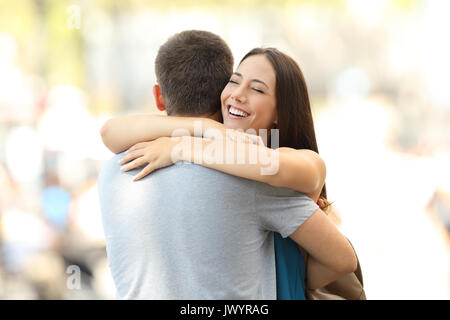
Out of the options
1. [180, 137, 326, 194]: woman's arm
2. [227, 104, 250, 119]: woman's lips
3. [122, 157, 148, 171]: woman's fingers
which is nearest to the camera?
[180, 137, 326, 194]: woman's arm

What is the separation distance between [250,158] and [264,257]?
0.26 meters

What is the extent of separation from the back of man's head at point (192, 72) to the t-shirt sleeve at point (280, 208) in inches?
11.2

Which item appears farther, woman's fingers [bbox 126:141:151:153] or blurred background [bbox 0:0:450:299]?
blurred background [bbox 0:0:450:299]

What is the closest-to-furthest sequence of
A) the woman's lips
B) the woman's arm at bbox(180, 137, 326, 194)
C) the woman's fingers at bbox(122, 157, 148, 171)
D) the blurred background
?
the woman's arm at bbox(180, 137, 326, 194) < the woman's fingers at bbox(122, 157, 148, 171) < the woman's lips < the blurred background

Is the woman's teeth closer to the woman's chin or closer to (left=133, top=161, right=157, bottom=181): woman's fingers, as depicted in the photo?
the woman's chin

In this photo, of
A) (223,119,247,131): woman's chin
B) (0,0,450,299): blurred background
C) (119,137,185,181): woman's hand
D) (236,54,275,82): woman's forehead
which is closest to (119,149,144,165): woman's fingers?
(119,137,185,181): woman's hand

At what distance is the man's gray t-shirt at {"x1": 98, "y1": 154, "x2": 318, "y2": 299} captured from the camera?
108cm

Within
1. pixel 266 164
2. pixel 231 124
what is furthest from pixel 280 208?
pixel 231 124

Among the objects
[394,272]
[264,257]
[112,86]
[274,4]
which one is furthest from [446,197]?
[264,257]

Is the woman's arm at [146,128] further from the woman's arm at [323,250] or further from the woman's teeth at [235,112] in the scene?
the woman's arm at [323,250]

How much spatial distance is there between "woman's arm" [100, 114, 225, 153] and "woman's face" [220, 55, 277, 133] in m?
0.07

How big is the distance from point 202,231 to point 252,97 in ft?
1.26

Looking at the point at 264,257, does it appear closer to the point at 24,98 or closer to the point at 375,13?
the point at 375,13

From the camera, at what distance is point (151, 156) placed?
1.14m
